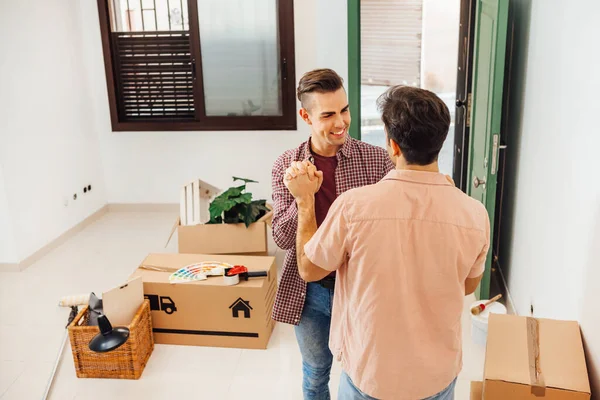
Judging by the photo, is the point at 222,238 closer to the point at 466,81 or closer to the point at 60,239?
the point at 60,239

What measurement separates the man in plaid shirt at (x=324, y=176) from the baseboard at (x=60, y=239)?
3042 mm

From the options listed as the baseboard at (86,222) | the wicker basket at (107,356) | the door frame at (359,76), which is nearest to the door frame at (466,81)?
the door frame at (359,76)

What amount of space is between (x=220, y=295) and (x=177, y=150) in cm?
274

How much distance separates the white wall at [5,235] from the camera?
3896 mm

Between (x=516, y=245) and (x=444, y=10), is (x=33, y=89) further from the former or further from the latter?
(x=444, y=10)

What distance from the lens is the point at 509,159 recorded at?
332 cm

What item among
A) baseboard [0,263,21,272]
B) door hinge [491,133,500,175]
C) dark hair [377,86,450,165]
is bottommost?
baseboard [0,263,21,272]

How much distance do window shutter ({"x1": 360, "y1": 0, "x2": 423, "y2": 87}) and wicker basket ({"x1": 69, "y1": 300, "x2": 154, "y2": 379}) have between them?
22.6ft

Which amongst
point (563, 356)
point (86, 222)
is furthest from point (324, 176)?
point (86, 222)

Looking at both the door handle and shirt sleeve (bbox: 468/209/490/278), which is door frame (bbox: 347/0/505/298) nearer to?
the door handle

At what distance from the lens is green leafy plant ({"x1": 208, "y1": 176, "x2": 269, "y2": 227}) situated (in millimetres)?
3738

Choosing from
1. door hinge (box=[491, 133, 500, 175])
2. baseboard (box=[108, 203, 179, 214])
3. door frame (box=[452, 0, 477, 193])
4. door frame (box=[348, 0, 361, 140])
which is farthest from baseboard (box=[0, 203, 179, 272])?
door hinge (box=[491, 133, 500, 175])

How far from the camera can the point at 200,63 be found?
16.2 feet

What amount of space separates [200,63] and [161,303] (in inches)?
107
